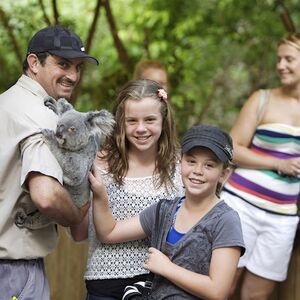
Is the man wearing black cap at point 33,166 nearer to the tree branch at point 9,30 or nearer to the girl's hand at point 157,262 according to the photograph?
the girl's hand at point 157,262

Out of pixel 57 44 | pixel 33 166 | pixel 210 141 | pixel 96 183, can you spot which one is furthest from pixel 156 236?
pixel 57 44

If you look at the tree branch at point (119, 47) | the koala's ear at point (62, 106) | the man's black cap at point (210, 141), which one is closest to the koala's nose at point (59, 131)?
the koala's ear at point (62, 106)

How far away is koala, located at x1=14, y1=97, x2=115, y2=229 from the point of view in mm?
2812

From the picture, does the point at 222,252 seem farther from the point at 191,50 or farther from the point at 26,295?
the point at 191,50

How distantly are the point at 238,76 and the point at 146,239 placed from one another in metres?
6.66

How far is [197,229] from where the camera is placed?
2.90m

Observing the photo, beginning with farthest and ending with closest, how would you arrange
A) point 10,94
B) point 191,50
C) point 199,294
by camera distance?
point 191,50 → point 10,94 → point 199,294

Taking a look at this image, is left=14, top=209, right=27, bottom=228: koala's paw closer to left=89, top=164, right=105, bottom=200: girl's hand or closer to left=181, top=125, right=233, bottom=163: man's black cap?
left=89, top=164, right=105, bottom=200: girl's hand

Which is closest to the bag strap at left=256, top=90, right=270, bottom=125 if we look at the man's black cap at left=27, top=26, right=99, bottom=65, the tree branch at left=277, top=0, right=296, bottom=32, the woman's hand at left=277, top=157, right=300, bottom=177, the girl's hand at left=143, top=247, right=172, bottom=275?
the woman's hand at left=277, top=157, right=300, bottom=177

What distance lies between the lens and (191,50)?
7766mm

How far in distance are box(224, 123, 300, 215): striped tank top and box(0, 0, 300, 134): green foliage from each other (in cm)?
290

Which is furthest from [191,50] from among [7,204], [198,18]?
[7,204]

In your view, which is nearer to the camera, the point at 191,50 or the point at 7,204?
the point at 7,204

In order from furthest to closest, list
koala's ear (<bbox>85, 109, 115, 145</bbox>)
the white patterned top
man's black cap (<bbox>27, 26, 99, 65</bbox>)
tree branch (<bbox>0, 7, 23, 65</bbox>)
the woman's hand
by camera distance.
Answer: tree branch (<bbox>0, 7, 23, 65</bbox>), the woman's hand, the white patterned top, man's black cap (<bbox>27, 26, 99, 65</bbox>), koala's ear (<bbox>85, 109, 115, 145</bbox>)
